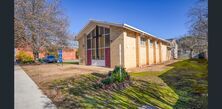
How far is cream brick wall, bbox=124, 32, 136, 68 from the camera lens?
57.2 feet

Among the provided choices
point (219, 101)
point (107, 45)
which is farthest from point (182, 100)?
point (107, 45)

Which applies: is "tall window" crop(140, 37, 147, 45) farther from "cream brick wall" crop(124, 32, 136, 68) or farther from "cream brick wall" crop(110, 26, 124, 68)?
"cream brick wall" crop(110, 26, 124, 68)

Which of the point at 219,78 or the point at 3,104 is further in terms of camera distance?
the point at 3,104

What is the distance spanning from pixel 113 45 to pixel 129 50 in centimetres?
189

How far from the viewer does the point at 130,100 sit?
6906 millimetres

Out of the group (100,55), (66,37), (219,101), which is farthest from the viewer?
(66,37)

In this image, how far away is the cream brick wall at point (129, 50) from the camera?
A: 1744 cm

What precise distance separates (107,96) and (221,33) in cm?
566

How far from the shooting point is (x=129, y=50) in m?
18.0

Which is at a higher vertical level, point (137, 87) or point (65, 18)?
point (65, 18)

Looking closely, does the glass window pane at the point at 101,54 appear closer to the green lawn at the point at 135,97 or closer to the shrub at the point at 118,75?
the shrub at the point at 118,75

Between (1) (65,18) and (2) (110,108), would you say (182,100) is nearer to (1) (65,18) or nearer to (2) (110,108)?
(2) (110,108)

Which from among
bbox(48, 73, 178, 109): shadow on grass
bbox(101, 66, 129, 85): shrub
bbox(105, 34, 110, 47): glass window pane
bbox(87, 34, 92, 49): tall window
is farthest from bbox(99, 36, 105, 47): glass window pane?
bbox(48, 73, 178, 109): shadow on grass

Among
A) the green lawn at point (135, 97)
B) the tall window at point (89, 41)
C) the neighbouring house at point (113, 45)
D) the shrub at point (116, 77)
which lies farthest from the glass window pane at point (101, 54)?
the green lawn at point (135, 97)
